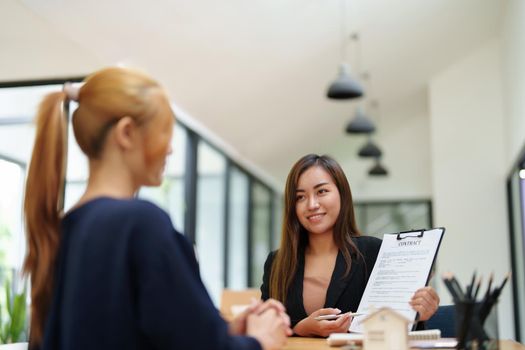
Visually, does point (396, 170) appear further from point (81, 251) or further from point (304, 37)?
point (81, 251)

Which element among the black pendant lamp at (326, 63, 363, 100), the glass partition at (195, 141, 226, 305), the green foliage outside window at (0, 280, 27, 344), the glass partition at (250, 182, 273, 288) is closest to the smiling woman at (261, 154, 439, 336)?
the green foliage outside window at (0, 280, 27, 344)

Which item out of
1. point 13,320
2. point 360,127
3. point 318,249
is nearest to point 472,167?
point 360,127

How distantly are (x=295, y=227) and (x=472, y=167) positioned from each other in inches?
285

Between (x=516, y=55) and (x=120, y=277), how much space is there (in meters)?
6.52

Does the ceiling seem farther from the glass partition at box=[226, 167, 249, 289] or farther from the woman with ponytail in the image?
the woman with ponytail

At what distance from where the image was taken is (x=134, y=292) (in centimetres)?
124

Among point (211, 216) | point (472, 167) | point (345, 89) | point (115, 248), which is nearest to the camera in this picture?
point (115, 248)

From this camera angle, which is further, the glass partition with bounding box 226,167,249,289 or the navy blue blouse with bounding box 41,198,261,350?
the glass partition with bounding box 226,167,249,289

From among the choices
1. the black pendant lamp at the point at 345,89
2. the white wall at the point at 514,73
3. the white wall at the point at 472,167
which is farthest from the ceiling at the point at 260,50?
the black pendant lamp at the point at 345,89

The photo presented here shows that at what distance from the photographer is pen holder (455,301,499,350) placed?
1.48m

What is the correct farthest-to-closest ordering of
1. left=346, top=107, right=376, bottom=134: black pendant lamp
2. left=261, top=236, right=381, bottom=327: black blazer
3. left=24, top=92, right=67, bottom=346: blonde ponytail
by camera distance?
left=346, top=107, right=376, bottom=134: black pendant lamp, left=261, top=236, right=381, bottom=327: black blazer, left=24, top=92, right=67, bottom=346: blonde ponytail

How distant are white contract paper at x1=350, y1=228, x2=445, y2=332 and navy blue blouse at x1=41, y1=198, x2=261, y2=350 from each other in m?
0.62

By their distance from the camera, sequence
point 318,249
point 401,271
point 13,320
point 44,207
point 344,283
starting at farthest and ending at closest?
1. point 13,320
2. point 318,249
3. point 344,283
4. point 401,271
5. point 44,207

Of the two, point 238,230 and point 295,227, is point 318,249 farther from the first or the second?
point 238,230
